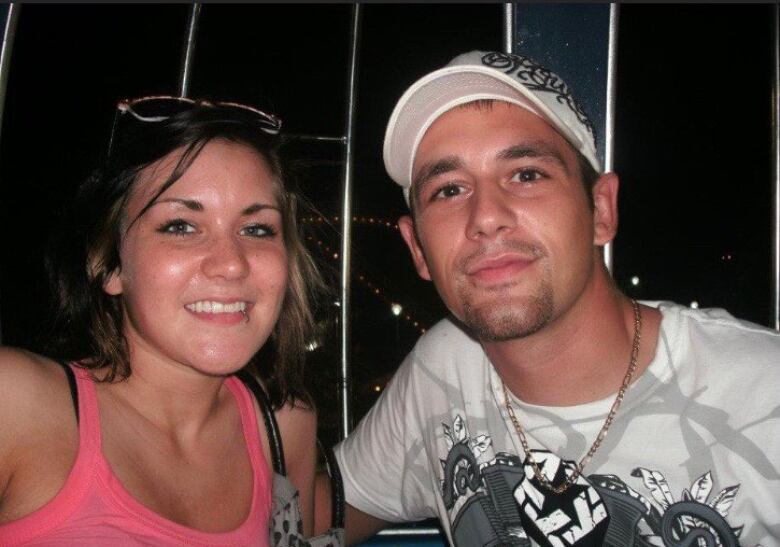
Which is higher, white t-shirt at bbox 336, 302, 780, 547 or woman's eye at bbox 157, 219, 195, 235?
woman's eye at bbox 157, 219, 195, 235

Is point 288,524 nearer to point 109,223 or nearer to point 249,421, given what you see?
point 249,421

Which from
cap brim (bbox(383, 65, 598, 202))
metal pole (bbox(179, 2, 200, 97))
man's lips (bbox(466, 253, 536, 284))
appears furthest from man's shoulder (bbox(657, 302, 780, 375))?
metal pole (bbox(179, 2, 200, 97))

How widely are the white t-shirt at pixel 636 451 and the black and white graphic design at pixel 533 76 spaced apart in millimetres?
658

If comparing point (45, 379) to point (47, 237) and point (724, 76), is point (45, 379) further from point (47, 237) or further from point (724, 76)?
point (724, 76)

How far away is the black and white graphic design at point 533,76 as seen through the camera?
1459 mm

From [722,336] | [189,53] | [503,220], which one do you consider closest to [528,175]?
[503,220]

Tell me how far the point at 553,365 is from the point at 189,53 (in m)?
1.70

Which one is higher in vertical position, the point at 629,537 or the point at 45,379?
the point at 45,379

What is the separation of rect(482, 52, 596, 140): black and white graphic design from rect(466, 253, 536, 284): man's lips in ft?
1.63

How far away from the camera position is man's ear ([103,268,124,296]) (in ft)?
4.73

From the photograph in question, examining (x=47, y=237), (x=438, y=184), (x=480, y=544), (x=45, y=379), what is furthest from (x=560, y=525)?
(x=47, y=237)

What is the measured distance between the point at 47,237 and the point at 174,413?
704 mm

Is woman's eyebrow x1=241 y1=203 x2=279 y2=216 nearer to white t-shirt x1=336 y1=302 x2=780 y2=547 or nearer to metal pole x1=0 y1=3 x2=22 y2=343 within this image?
white t-shirt x1=336 y1=302 x2=780 y2=547

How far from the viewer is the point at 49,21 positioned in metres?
24.6
